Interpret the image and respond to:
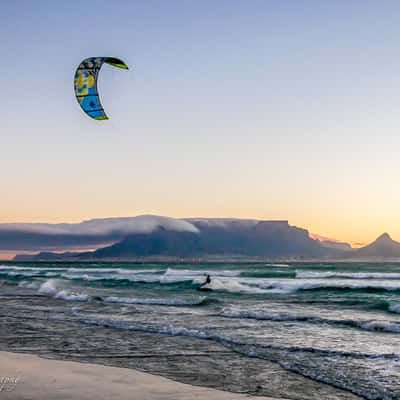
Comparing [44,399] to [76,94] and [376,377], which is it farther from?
[76,94]

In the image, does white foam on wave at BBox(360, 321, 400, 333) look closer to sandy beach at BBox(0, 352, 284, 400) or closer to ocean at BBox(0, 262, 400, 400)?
ocean at BBox(0, 262, 400, 400)

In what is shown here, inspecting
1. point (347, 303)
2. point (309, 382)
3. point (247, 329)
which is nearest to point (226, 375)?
point (309, 382)

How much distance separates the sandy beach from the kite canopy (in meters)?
5.12

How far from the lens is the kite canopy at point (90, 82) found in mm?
10164

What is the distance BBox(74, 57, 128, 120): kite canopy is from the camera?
10164 mm

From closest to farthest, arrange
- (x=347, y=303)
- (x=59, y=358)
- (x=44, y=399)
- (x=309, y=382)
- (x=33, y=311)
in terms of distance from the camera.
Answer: (x=44, y=399) < (x=309, y=382) < (x=59, y=358) < (x=33, y=311) < (x=347, y=303)

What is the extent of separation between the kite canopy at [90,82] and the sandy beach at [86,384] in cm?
512

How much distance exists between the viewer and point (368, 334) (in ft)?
34.1

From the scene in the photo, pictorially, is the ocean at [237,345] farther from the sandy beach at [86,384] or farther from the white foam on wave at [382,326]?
the sandy beach at [86,384]

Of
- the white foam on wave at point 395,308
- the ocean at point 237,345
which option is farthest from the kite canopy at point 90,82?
the white foam on wave at point 395,308

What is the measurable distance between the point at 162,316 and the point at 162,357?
5.69 metres

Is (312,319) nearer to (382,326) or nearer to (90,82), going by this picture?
(382,326)

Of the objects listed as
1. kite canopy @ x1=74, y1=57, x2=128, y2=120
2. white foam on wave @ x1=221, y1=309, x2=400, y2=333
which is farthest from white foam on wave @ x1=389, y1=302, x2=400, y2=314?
kite canopy @ x1=74, y1=57, x2=128, y2=120

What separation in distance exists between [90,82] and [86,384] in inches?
268
